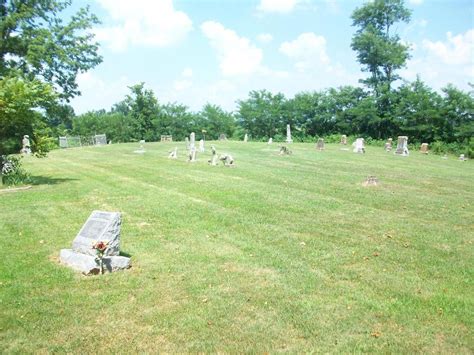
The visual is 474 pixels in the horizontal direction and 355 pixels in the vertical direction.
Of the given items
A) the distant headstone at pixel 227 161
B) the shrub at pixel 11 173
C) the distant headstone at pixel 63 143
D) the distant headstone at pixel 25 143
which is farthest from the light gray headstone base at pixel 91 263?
the distant headstone at pixel 63 143

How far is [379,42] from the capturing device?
151ft

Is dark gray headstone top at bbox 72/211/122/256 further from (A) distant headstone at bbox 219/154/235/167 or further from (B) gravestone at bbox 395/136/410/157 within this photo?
(B) gravestone at bbox 395/136/410/157

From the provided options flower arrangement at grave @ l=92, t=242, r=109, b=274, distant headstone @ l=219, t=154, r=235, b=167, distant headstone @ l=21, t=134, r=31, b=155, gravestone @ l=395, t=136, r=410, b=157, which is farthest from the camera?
gravestone @ l=395, t=136, r=410, b=157

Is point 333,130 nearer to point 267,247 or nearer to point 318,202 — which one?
point 318,202

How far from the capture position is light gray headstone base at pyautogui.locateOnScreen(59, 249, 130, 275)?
6.47 metres

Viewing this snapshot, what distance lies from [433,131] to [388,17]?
1816cm

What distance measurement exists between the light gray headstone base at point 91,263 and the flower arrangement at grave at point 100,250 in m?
0.05

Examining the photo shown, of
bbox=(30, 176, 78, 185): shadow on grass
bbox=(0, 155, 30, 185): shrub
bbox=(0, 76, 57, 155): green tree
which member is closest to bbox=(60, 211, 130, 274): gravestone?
bbox=(0, 76, 57, 155): green tree

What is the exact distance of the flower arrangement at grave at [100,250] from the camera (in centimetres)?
624

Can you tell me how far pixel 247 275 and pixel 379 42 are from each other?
150 ft

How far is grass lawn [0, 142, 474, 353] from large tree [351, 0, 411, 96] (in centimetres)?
3652

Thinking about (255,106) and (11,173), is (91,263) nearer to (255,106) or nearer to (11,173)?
(11,173)

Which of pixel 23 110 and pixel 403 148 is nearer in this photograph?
pixel 23 110

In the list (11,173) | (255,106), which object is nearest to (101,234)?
(11,173)
